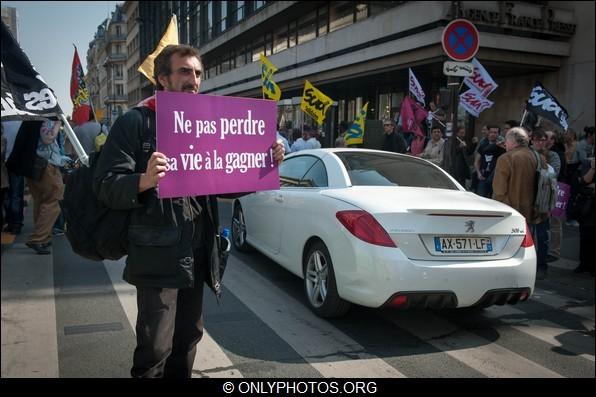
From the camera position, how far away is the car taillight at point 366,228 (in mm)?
4016

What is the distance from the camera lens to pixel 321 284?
15.1ft

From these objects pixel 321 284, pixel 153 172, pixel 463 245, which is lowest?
pixel 321 284

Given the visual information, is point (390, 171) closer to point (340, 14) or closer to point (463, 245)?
point (463, 245)

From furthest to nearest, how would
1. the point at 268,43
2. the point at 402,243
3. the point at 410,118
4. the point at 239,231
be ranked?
the point at 268,43, the point at 410,118, the point at 239,231, the point at 402,243

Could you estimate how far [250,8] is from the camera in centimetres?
3025

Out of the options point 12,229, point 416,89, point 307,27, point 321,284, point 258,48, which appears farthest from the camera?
point 258,48

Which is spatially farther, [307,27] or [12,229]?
[307,27]

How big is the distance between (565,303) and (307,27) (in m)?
21.3

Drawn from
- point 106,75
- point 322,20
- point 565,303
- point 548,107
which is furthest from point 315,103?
point 322,20

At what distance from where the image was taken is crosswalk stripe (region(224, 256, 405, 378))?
362 centimetres

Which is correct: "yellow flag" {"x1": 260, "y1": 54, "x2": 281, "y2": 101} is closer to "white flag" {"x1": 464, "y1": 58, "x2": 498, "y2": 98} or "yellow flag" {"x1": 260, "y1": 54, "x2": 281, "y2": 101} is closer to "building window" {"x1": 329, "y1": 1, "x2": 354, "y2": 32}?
"white flag" {"x1": 464, "y1": 58, "x2": 498, "y2": 98}
